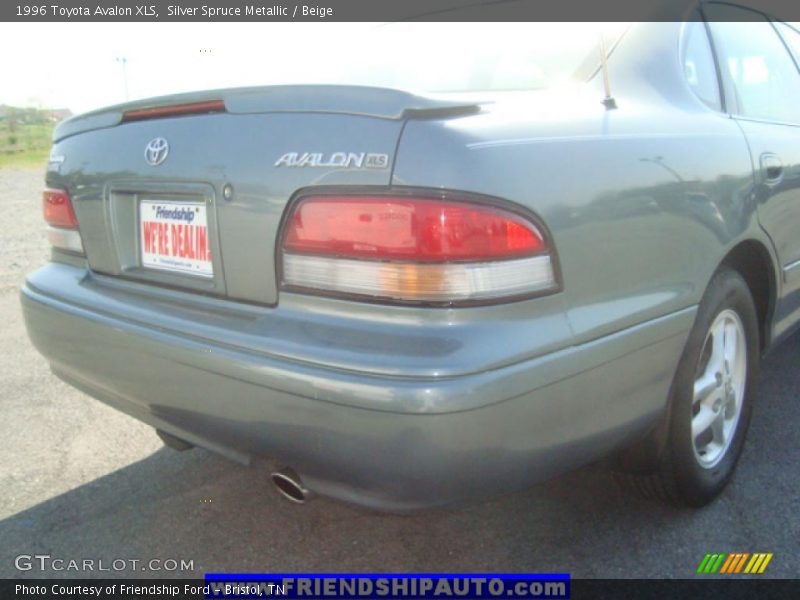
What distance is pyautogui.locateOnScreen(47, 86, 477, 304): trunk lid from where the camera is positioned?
1764 millimetres

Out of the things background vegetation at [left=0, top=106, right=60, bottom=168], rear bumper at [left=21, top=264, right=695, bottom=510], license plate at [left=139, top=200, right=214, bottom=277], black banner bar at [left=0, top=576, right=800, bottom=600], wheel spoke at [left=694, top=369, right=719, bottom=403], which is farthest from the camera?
background vegetation at [left=0, top=106, right=60, bottom=168]

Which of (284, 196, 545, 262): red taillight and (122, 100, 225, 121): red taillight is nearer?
(284, 196, 545, 262): red taillight

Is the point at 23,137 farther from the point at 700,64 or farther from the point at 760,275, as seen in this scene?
the point at 760,275

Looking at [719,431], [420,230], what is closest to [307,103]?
[420,230]

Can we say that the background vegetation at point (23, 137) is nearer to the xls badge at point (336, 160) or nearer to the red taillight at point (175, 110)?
the red taillight at point (175, 110)


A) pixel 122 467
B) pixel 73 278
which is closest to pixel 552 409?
pixel 73 278

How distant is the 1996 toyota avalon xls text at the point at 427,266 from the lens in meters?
1.67

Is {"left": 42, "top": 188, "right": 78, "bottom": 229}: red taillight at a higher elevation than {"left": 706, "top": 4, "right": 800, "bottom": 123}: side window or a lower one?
lower

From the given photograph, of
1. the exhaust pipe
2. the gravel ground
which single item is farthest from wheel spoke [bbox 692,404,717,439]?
the exhaust pipe

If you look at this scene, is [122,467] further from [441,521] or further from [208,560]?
[441,521]

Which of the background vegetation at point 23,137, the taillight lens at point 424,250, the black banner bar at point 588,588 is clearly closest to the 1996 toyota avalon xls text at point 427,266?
the taillight lens at point 424,250

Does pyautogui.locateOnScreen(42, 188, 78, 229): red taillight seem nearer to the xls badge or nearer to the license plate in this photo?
the license plate

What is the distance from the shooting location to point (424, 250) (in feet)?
5.56

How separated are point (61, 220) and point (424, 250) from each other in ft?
4.57
